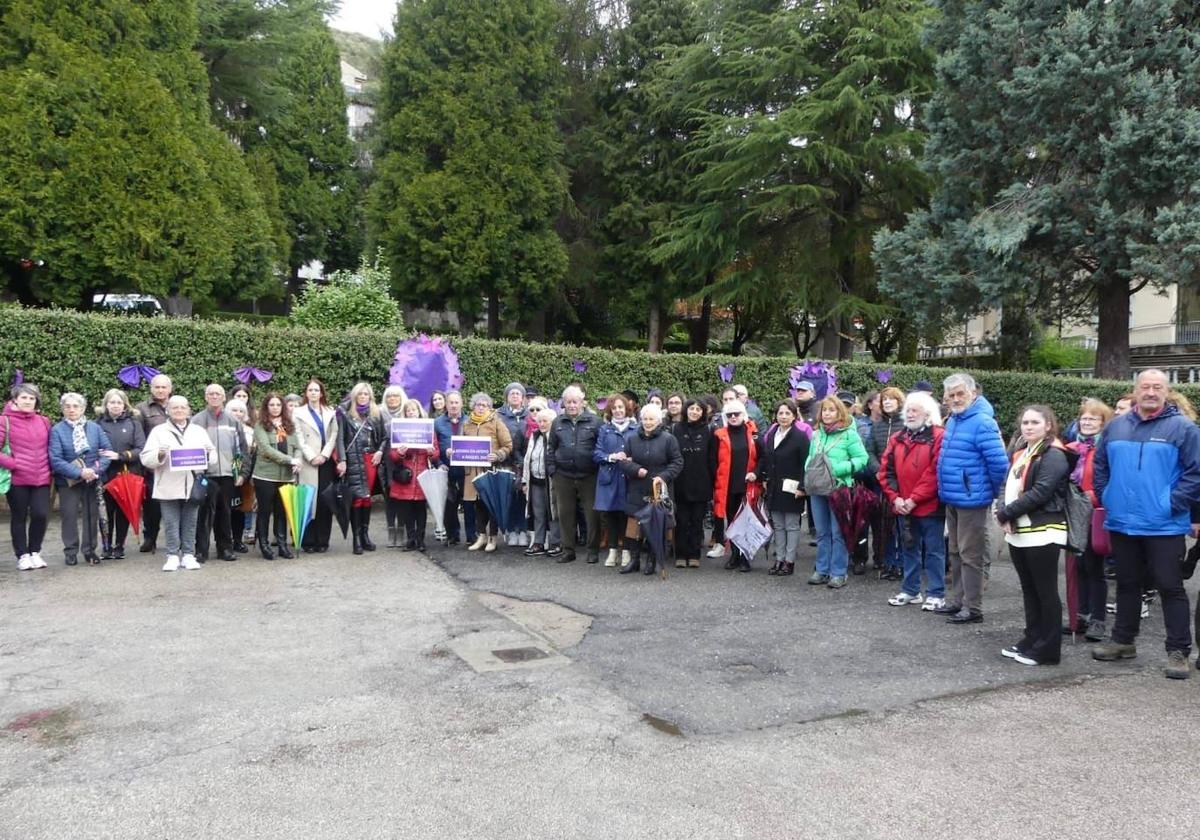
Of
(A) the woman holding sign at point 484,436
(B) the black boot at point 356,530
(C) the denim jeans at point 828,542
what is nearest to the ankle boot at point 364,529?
(B) the black boot at point 356,530

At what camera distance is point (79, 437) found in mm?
8773

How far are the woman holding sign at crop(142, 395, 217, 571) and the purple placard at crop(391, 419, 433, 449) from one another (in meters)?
1.83

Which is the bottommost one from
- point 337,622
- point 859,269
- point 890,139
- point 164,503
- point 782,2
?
point 337,622

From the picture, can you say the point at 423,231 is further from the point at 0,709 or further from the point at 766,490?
the point at 0,709

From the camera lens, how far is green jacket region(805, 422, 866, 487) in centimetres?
835

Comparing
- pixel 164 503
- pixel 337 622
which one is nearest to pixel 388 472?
pixel 164 503

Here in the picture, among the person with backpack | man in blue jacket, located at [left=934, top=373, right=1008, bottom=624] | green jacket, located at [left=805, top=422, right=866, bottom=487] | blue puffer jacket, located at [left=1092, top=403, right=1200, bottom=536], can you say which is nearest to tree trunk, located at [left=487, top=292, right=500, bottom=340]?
green jacket, located at [left=805, top=422, right=866, bottom=487]

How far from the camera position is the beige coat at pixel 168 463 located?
28.2 feet

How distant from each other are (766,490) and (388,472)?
4.10 metres

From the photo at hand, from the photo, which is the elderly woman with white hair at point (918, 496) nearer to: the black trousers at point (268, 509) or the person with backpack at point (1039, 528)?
the person with backpack at point (1039, 528)

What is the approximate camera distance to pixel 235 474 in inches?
362

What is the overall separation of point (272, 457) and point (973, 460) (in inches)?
261

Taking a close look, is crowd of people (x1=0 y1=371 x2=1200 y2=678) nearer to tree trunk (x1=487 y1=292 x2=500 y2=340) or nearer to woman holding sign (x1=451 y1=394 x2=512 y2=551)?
woman holding sign (x1=451 y1=394 x2=512 y2=551)

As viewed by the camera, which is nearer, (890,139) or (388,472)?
(388,472)
